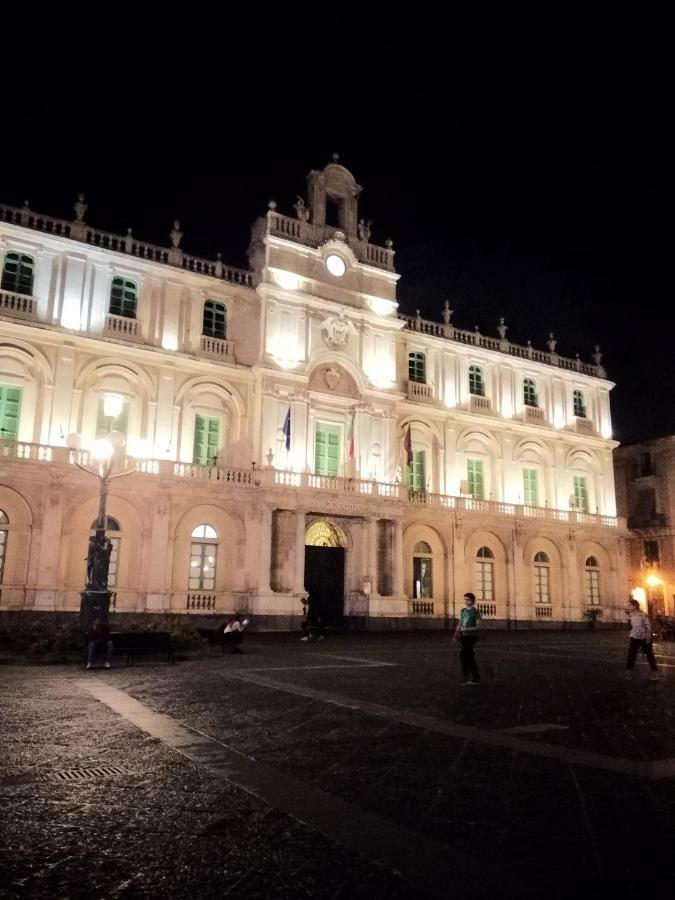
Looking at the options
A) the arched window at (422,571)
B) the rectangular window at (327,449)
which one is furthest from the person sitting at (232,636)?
the arched window at (422,571)

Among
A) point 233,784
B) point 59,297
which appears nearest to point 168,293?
point 59,297

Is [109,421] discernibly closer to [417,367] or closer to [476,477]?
[417,367]

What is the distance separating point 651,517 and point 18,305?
4005 centimetres

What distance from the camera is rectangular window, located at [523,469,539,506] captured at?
126ft

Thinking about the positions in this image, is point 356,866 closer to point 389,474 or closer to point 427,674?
point 427,674

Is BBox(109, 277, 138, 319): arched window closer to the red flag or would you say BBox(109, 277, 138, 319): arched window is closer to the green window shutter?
the green window shutter

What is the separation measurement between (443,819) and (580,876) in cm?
120

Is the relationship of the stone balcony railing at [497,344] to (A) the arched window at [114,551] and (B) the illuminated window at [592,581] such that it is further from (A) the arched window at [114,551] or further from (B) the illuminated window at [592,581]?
(A) the arched window at [114,551]

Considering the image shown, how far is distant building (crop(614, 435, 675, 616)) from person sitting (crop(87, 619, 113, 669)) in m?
37.9

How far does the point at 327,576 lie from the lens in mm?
31094

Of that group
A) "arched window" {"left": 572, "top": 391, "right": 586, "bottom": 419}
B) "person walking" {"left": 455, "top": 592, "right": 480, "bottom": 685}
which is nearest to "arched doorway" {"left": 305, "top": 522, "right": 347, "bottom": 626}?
"person walking" {"left": 455, "top": 592, "right": 480, "bottom": 685}

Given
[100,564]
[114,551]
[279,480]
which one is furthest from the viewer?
[279,480]

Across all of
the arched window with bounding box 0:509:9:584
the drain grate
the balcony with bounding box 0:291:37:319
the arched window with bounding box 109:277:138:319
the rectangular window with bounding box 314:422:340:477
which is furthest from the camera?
→ the rectangular window with bounding box 314:422:340:477

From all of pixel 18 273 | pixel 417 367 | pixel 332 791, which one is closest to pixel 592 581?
pixel 417 367
